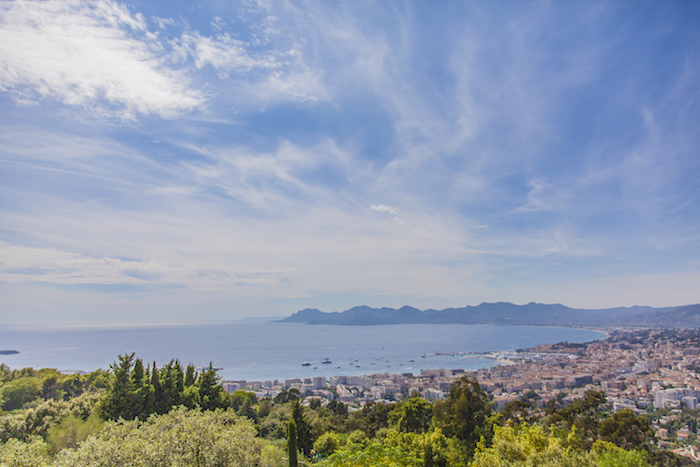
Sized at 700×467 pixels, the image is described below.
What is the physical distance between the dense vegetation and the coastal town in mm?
6534

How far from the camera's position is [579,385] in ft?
172

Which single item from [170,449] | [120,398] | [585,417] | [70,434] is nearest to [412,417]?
[585,417]

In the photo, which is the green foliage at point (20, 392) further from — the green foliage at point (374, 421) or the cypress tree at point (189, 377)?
the green foliage at point (374, 421)

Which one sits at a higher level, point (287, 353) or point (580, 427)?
point (580, 427)

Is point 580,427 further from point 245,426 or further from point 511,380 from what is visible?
point 511,380

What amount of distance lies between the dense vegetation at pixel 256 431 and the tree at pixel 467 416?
0.05m

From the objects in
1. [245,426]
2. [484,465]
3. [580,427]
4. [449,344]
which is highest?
[245,426]

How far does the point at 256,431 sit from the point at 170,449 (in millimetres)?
3306

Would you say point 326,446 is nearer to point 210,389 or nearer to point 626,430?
point 210,389

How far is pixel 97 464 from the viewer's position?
6652mm

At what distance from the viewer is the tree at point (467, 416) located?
16.0m

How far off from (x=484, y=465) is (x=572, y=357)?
3870 inches

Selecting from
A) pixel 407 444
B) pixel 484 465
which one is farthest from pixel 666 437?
pixel 484 465

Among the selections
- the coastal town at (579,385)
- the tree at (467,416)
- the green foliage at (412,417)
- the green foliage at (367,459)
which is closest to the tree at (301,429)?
the green foliage at (412,417)
